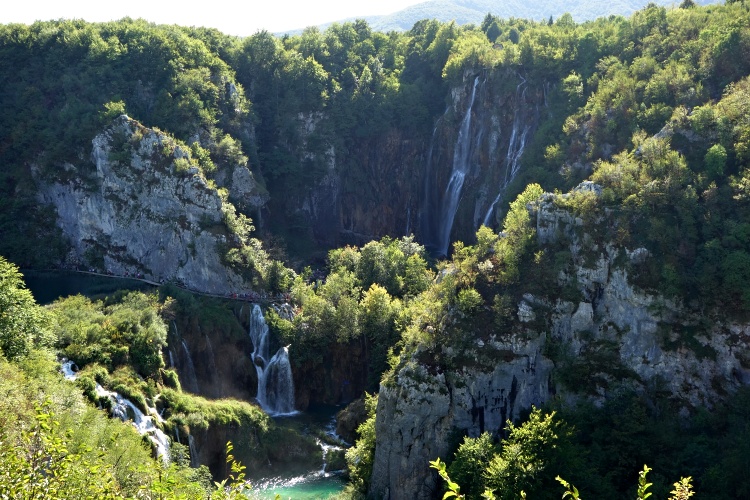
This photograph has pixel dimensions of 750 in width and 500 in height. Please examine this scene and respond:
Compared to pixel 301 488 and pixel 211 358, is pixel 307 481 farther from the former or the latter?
pixel 211 358

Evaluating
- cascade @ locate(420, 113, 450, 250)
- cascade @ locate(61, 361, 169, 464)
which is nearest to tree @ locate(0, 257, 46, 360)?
cascade @ locate(61, 361, 169, 464)

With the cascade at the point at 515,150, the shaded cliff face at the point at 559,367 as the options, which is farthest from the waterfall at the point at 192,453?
the cascade at the point at 515,150

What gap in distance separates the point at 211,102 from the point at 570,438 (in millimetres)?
56421

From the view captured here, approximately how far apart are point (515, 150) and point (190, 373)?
133 ft

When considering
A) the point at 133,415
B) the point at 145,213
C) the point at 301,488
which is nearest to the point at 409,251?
the point at 145,213

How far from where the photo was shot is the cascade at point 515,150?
70500 mm

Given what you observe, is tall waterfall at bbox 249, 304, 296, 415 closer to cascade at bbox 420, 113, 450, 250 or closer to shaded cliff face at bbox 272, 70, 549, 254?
shaded cliff face at bbox 272, 70, 549, 254

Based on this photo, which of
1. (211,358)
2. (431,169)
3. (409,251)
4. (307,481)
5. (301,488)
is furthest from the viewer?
(431,169)

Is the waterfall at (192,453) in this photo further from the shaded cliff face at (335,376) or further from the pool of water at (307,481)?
the shaded cliff face at (335,376)

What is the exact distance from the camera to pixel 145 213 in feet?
220

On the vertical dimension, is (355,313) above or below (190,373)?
above

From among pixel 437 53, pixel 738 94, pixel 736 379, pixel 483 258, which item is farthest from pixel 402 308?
pixel 437 53

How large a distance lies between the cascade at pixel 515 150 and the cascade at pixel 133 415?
39361 mm

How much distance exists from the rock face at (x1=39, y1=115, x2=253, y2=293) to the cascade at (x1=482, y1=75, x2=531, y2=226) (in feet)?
87.5
